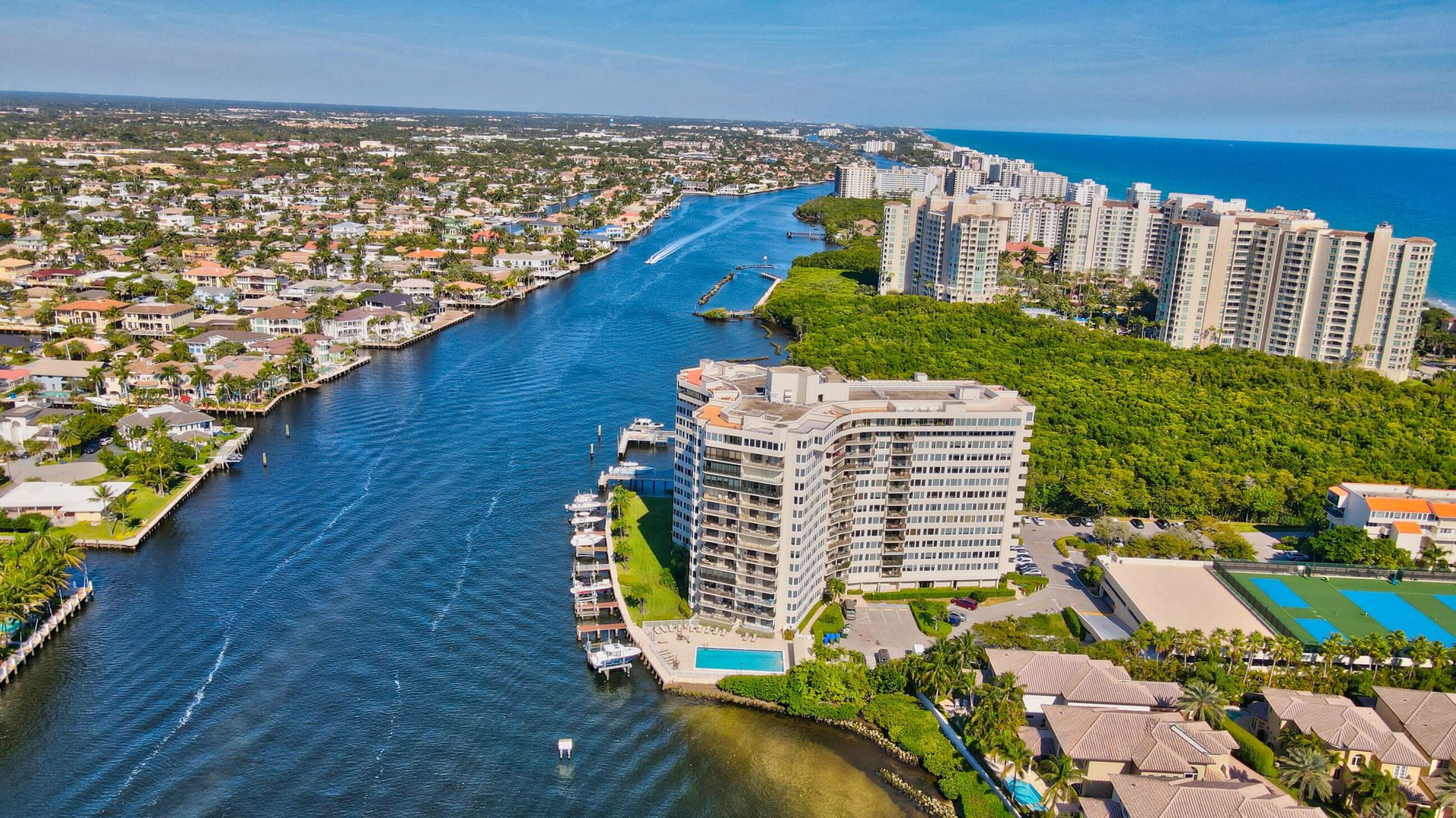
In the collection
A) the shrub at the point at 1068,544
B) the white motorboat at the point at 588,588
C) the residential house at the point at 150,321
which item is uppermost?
the residential house at the point at 150,321

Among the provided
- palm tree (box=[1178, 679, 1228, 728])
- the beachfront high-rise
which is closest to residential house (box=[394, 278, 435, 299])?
the beachfront high-rise

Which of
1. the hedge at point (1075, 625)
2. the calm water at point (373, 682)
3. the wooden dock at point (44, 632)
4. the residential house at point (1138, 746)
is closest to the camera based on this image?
the residential house at point (1138, 746)

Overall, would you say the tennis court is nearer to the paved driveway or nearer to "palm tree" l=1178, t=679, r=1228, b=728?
"palm tree" l=1178, t=679, r=1228, b=728

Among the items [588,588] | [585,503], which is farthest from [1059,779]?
[585,503]

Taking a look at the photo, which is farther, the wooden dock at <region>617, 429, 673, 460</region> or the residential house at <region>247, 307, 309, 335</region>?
the residential house at <region>247, 307, 309, 335</region>

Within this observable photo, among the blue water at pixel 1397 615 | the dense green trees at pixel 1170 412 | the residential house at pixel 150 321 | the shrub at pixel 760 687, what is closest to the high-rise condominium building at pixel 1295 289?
the dense green trees at pixel 1170 412

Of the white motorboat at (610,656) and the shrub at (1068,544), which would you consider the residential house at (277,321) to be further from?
the shrub at (1068,544)
